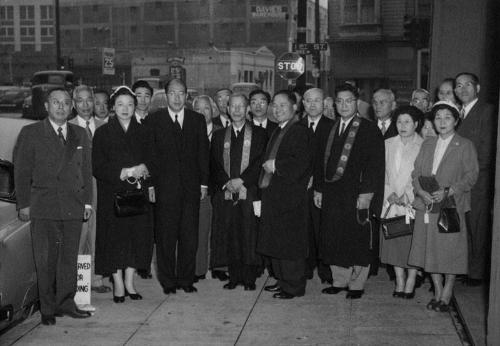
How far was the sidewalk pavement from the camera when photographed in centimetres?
587

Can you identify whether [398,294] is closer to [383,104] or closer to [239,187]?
[239,187]

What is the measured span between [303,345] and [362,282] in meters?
1.73

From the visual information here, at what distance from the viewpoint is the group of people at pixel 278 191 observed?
6.60 metres

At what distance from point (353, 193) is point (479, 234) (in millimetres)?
1286

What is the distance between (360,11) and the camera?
35.2 metres

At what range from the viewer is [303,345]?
18.7 feet

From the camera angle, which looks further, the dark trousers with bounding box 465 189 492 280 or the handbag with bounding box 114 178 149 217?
the dark trousers with bounding box 465 189 492 280

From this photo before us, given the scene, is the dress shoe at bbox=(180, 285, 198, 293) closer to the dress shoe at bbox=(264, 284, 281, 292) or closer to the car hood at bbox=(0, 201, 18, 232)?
the dress shoe at bbox=(264, 284, 281, 292)

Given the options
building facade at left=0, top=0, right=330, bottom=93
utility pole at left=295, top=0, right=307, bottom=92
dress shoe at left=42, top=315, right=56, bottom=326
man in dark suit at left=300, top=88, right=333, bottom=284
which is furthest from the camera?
building facade at left=0, top=0, right=330, bottom=93

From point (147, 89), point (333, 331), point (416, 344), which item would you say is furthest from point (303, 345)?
point (147, 89)

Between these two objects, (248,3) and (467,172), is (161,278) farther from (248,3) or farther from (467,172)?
(248,3)

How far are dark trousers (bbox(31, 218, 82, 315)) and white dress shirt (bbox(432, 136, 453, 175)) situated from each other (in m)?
3.14

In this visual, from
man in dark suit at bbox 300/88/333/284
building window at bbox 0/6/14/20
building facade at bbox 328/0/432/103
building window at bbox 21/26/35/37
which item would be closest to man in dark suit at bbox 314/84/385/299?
man in dark suit at bbox 300/88/333/284

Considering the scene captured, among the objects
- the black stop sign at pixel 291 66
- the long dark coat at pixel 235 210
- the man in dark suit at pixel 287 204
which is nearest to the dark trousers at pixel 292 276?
the man in dark suit at pixel 287 204
